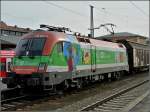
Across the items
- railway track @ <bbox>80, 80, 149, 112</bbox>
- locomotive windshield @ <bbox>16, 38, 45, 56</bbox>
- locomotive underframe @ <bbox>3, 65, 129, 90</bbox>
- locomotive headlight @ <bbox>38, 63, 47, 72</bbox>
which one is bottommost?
railway track @ <bbox>80, 80, 149, 112</bbox>

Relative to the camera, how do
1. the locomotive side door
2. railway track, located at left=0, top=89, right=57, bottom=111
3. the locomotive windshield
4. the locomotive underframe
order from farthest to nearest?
the locomotive side door, the locomotive windshield, the locomotive underframe, railway track, located at left=0, top=89, right=57, bottom=111

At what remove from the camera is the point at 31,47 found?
1691 centimetres

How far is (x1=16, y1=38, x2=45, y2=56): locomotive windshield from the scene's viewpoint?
1667 cm

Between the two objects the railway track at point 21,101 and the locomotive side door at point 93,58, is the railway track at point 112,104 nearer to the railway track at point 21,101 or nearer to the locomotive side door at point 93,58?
the railway track at point 21,101

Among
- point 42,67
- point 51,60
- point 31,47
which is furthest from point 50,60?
point 31,47

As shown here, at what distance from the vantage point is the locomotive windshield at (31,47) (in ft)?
54.7

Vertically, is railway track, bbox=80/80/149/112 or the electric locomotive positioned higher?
the electric locomotive

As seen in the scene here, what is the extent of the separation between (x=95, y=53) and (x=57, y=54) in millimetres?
5552

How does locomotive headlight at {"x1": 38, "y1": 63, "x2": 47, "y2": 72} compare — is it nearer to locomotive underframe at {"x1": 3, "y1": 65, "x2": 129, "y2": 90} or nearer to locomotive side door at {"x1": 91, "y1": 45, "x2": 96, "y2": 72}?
locomotive underframe at {"x1": 3, "y1": 65, "x2": 129, "y2": 90}

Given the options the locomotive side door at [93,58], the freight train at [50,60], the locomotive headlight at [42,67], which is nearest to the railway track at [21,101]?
the freight train at [50,60]

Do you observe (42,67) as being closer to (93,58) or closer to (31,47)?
(31,47)

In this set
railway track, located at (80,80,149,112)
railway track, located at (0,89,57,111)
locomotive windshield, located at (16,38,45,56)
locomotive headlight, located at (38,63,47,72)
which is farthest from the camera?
locomotive windshield, located at (16,38,45,56)

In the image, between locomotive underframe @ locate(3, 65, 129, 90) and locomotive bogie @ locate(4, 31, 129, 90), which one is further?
locomotive bogie @ locate(4, 31, 129, 90)

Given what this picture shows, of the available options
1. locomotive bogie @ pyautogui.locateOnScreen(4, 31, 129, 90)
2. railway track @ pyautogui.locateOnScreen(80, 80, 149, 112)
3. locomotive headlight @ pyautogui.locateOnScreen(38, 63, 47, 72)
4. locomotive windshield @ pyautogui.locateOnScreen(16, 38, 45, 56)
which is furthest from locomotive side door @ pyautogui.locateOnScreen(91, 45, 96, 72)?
Answer: locomotive headlight @ pyautogui.locateOnScreen(38, 63, 47, 72)
